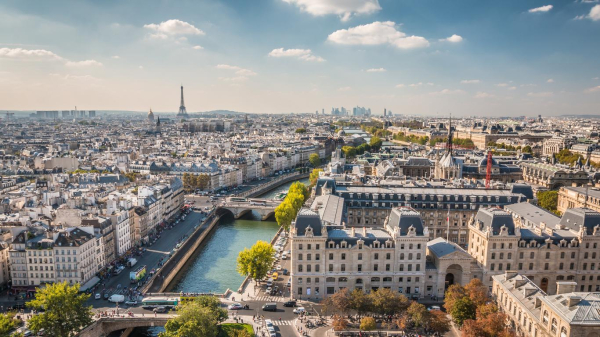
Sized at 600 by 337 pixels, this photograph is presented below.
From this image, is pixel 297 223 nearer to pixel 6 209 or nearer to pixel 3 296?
pixel 3 296

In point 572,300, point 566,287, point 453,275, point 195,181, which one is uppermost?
point 572,300

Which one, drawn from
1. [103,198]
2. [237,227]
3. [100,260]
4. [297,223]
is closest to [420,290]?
[297,223]

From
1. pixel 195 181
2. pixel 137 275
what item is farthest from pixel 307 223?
pixel 195 181

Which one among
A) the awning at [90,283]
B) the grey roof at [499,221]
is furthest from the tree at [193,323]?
the grey roof at [499,221]

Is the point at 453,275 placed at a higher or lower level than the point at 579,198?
lower

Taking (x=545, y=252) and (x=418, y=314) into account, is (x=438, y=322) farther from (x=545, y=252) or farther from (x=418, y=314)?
(x=545, y=252)

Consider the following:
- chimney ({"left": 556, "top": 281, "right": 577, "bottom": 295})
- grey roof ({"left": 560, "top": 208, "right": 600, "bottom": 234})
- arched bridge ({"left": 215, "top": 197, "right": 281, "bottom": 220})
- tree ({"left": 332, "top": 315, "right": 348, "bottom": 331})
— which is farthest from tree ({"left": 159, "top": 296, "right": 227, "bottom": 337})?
arched bridge ({"left": 215, "top": 197, "right": 281, "bottom": 220})

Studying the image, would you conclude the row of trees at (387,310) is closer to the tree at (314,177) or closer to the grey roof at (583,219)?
the grey roof at (583,219)
